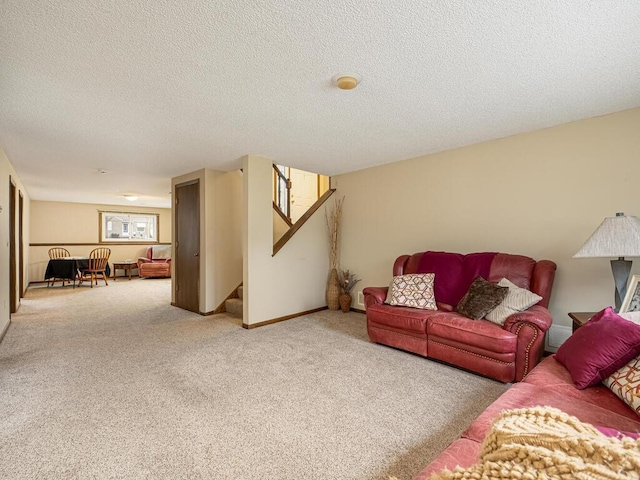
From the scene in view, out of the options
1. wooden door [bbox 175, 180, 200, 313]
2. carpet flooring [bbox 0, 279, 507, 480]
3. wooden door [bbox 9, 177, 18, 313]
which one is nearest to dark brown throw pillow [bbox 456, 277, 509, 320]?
carpet flooring [bbox 0, 279, 507, 480]

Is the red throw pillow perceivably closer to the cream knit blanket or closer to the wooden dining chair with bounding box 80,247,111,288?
the cream knit blanket

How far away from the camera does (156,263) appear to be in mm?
8859

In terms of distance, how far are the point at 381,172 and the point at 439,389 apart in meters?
3.04

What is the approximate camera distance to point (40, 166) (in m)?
4.57

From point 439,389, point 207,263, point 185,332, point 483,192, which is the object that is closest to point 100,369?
point 185,332

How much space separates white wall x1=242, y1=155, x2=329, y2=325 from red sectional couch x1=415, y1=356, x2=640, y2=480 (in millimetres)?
3130

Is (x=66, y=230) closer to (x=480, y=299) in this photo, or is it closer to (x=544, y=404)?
(x=480, y=299)

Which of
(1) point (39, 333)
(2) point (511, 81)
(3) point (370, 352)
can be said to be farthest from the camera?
(1) point (39, 333)

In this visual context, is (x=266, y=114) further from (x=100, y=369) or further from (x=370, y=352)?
(x=100, y=369)

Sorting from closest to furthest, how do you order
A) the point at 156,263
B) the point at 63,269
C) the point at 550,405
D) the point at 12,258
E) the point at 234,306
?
the point at 550,405 < the point at 12,258 < the point at 234,306 < the point at 63,269 < the point at 156,263

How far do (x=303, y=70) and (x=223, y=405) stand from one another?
2.31 metres

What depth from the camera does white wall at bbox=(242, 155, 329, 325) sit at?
4.06 meters

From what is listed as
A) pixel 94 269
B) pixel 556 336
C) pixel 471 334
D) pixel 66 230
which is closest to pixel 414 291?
pixel 471 334

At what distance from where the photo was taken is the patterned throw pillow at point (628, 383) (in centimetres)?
136
